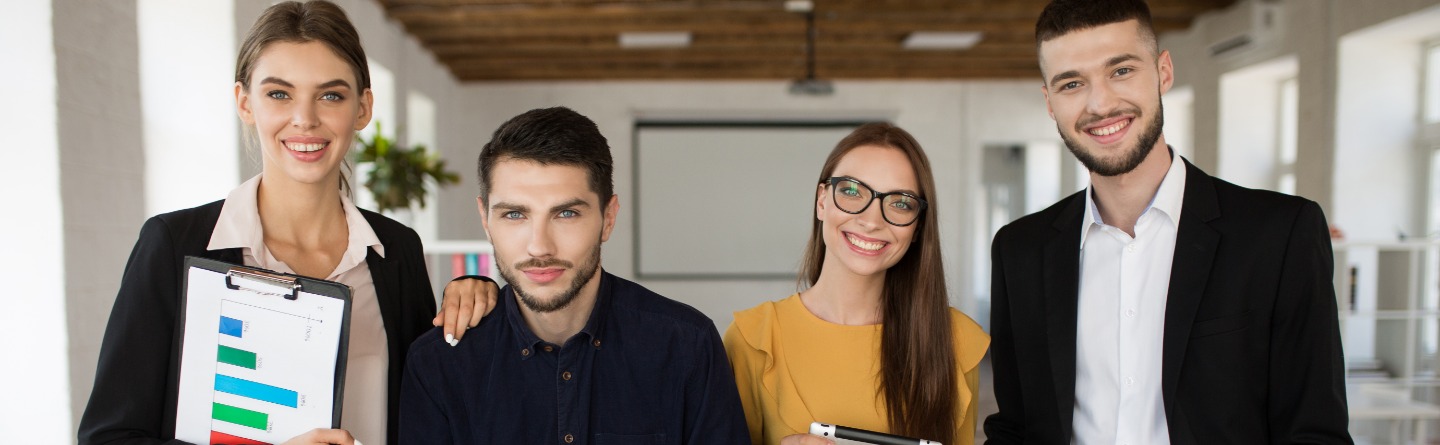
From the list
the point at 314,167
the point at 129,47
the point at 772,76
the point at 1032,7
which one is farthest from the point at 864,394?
the point at 772,76

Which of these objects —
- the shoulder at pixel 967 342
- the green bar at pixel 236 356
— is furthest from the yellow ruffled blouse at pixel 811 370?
the green bar at pixel 236 356

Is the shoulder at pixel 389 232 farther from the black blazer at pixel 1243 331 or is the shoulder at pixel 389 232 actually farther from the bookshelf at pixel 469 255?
the bookshelf at pixel 469 255

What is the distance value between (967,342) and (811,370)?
37 cm

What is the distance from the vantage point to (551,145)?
1.60 meters

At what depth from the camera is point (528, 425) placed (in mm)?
1622

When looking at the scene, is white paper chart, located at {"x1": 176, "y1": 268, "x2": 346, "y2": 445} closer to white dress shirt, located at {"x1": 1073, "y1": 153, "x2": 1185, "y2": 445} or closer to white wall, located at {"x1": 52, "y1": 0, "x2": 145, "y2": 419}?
white dress shirt, located at {"x1": 1073, "y1": 153, "x2": 1185, "y2": 445}

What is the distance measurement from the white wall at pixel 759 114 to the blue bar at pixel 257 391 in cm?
973

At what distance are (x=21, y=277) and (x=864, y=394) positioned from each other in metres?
2.95

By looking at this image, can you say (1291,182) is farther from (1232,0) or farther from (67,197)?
(67,197)

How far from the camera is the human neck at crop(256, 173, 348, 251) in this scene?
1718 mm

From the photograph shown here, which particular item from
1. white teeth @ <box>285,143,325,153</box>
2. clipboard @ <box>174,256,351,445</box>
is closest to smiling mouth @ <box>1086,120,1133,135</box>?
clipboard @ <box>174,256,351,445</box>

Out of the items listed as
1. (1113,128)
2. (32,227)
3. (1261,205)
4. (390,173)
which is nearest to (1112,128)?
(1113,128)

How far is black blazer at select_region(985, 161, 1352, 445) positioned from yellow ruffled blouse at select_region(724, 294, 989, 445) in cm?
22

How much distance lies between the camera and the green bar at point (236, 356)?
1.41m
